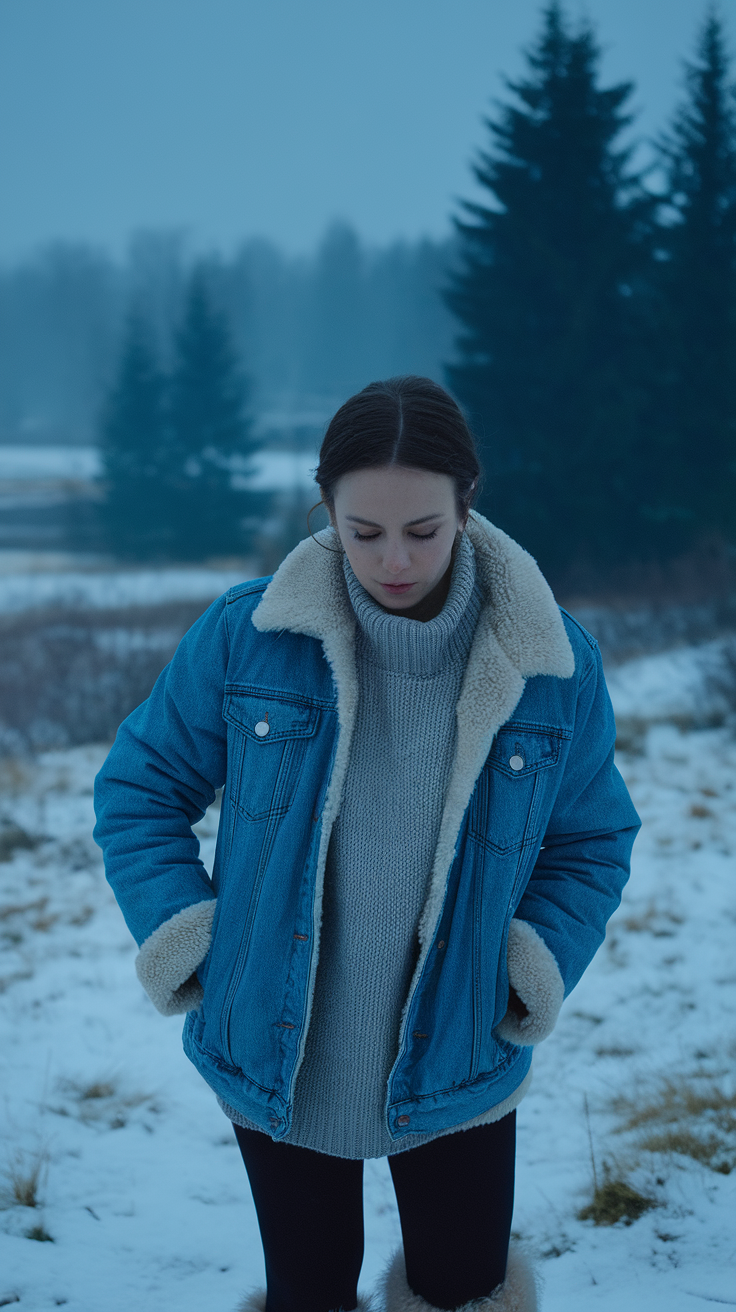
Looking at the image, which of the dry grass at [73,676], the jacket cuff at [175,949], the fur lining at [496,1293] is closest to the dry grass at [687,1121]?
the fur lining at [496,1293]

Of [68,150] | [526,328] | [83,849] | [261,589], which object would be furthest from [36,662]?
[68,150]

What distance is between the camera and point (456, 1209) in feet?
4.76

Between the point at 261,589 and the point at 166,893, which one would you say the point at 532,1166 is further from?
the point at 261,589

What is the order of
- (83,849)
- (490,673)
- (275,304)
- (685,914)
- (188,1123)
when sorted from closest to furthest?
1. (490,673)
2. (188,1123)
3. (685,914)
4. (83,849)
5. (275,304)

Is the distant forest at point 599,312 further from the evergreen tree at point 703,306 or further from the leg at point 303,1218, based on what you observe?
the leg at point 303,1218

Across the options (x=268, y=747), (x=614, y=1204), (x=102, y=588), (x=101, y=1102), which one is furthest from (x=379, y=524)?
(x=102, y=588)

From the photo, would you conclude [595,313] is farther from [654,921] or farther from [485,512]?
[654,921]

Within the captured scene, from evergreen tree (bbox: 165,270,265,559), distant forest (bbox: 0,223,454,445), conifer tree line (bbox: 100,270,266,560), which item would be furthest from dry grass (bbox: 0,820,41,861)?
distant forest (bbox: 0,223,454,445)

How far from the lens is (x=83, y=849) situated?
5371 millimetres

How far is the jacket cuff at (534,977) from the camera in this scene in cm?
143

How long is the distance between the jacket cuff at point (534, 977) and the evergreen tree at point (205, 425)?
23.7 meters

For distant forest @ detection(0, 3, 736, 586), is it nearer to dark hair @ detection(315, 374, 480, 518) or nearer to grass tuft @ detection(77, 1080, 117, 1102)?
grass tuft @ detection(77, 1080, 117, 1102)

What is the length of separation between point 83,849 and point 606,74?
20763 millimetres

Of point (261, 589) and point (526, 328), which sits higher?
point (526, 328)
